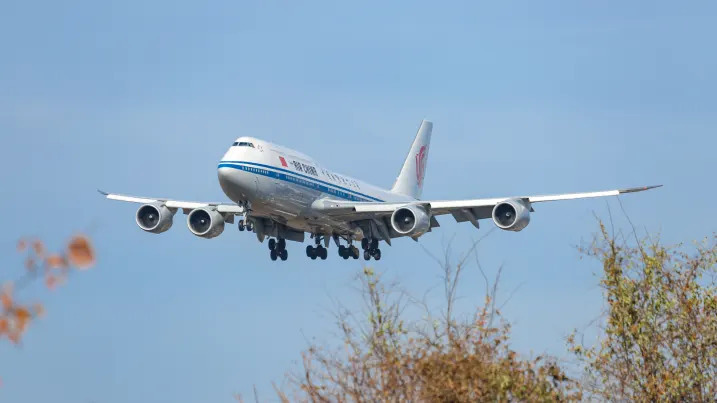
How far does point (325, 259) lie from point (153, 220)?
9.87 metres

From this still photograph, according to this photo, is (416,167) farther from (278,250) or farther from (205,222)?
(205,222)

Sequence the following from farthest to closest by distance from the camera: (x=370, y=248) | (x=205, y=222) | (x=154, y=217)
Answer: (x=154, y=217) < (x=370, y=248) < (x=205, y=222)

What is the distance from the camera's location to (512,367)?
15.0 meters

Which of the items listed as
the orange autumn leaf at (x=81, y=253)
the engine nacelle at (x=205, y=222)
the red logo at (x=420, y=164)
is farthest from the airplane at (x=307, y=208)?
the orange autumn leaf at (x=81, y=253)

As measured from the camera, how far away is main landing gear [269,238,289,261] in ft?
181

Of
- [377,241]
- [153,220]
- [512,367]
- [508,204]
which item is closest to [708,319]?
[512,367]

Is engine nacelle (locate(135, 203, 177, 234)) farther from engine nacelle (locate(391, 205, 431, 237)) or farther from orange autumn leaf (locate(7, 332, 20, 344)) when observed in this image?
orange autumn leaf (locate(7, 332, 20, 344))

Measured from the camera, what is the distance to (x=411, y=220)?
52.0 meters

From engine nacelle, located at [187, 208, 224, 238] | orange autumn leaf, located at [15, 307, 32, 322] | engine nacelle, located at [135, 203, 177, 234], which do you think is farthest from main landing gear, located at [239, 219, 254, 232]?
orange autumn leaf, located at [15, 307, 32, 322]

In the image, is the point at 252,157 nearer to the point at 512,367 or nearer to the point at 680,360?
the point at 680,360

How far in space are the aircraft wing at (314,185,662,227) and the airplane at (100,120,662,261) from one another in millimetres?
51

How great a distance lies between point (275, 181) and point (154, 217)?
36.1 ft

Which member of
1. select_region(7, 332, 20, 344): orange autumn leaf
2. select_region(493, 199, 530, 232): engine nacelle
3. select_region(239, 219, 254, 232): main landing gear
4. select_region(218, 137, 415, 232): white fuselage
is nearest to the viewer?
select_region(7, 332, 20, 344): orange autumn leaf

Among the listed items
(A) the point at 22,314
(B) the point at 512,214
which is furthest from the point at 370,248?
(A) the point at 22,314
